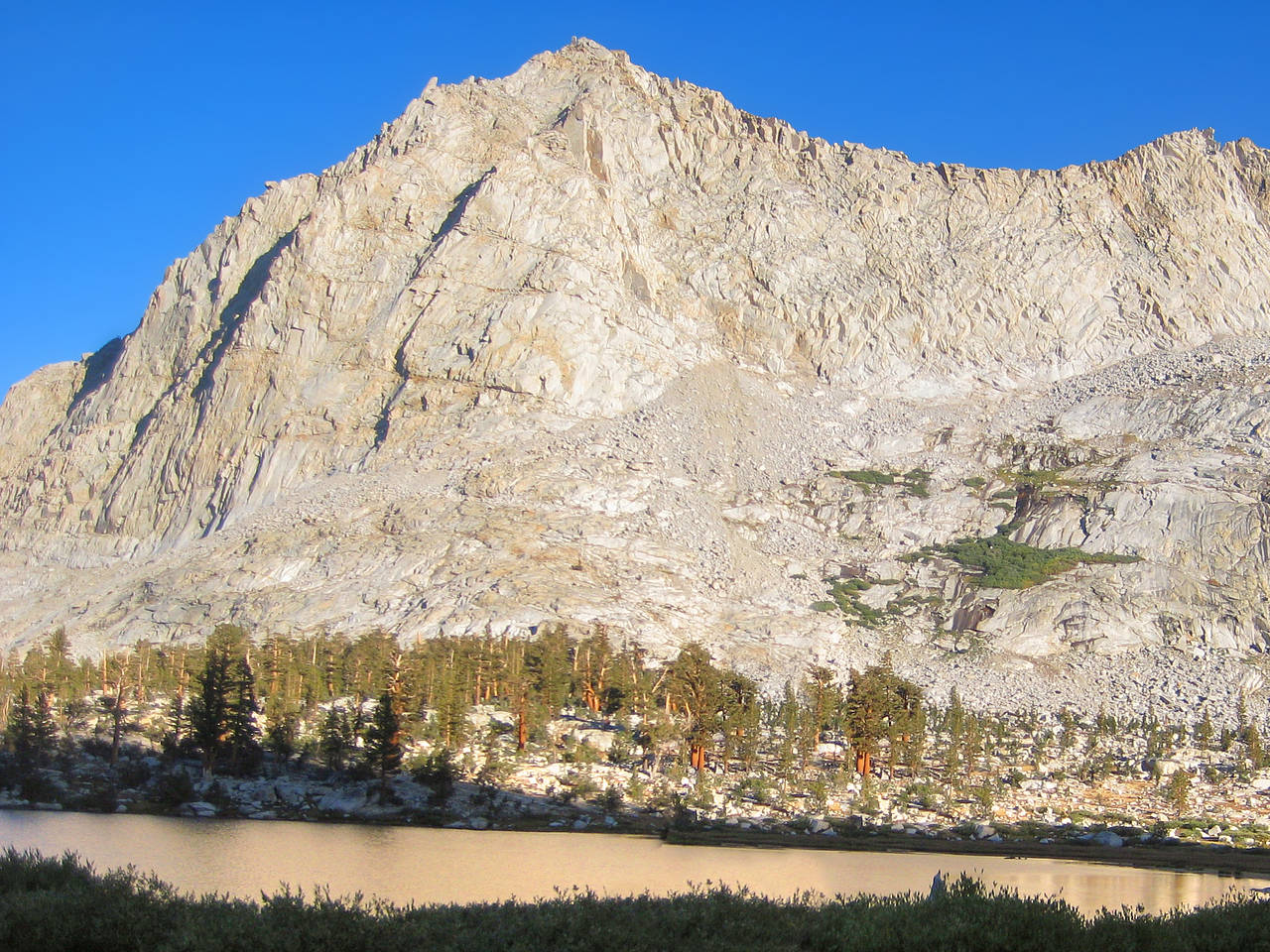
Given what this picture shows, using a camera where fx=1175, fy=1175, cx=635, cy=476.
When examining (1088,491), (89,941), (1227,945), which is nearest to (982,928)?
(1227,945)

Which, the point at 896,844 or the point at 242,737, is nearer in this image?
the point at 896,844

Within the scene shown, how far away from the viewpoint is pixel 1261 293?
166625mm

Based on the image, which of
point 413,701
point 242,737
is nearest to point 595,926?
point 242,737

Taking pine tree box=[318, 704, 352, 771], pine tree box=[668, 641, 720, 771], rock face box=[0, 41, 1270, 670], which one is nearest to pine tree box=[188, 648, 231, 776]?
pine tree box=[318, 704, 352, 771]

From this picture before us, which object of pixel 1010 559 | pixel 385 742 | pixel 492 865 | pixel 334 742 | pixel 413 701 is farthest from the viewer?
pixel 1010 559

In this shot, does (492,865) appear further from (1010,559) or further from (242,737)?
(1010,559)

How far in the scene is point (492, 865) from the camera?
33750 millimetres

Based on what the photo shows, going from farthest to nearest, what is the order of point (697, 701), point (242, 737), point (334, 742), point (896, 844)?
point (697, 701) < point (242, 737) < point (334, 742) < point (896, 844)

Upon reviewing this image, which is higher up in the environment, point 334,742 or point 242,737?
point 334,742

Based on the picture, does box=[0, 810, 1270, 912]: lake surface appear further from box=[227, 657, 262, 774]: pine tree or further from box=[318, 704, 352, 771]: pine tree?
box=[227, 657, 262, 774]: pine tree

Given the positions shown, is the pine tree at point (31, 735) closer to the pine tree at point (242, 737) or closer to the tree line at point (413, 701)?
the tree line at point (413, 701)

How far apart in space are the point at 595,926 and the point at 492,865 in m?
15.7

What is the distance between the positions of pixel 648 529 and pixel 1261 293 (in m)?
108

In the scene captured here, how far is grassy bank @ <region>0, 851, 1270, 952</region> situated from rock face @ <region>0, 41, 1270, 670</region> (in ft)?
235
